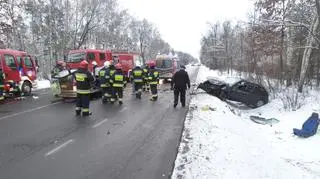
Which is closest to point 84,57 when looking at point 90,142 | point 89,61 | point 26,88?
point 89,61

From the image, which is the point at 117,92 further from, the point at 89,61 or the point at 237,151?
the point at 237,151

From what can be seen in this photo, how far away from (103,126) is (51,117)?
2676mm

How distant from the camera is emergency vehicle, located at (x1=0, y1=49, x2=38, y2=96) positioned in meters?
17.6

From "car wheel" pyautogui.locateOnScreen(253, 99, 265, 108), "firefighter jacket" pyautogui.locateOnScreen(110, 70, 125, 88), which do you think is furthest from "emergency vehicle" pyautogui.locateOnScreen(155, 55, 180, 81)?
"firefighter jacket" pyautogui.locateOnScreen(110, 70, 125, 88)

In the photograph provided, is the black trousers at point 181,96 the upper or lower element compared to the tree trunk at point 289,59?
lower

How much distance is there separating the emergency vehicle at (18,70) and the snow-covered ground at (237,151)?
1017 centimetres

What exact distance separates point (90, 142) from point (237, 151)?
11.9 ft

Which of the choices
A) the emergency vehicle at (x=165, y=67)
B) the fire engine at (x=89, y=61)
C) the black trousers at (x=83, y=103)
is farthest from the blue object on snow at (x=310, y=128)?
the emergency vehicle at (x=165, y=67)

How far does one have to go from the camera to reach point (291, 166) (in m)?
7.87

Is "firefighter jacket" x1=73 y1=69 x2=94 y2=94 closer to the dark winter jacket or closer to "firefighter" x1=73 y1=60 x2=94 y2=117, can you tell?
"firefighter" x1=73 y1=60 x2=94 y2=117

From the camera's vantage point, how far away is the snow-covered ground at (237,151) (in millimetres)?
6555

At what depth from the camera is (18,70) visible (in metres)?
18.6

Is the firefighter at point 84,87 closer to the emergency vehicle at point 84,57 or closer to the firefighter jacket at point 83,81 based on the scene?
the firefighter jacket at point 83,81

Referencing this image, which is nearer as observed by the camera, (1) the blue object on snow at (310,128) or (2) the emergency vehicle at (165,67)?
(1) the blue object on snow at (310,128)
